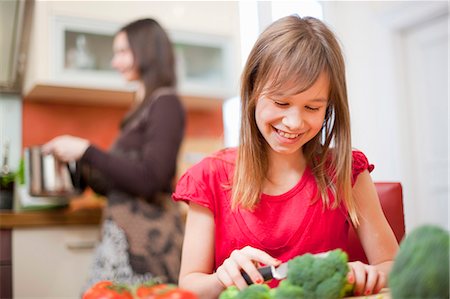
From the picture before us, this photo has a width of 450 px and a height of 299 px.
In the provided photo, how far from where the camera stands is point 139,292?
53 cm

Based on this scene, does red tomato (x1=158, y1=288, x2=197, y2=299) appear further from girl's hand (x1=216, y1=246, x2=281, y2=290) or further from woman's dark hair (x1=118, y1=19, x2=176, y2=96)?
woman's dark hair (x1=118, y1=19, x2=176, y2=96)

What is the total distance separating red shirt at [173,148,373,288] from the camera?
0.88 meters

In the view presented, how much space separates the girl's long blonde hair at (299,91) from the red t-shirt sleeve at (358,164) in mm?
30

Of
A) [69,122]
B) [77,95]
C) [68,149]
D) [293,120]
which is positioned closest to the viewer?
[293,120]

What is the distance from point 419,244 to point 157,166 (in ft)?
4.34

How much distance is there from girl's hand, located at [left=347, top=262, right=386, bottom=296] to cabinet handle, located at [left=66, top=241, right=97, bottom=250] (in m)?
1.74

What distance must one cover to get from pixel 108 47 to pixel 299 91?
6.96ft

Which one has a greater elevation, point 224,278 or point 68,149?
point 68,149

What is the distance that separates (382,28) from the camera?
119 inches

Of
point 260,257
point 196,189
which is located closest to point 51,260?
point 196,189

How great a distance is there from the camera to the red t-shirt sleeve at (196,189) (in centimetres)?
89

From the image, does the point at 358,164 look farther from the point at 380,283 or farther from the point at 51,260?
the point at 51,260

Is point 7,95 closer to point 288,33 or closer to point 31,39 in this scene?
point 31,39

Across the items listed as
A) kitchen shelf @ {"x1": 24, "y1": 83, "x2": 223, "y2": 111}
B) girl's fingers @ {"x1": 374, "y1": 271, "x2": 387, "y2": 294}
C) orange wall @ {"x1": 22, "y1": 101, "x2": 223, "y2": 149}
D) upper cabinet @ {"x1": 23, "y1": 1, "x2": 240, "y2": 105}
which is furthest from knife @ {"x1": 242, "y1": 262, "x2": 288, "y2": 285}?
orange wall @ {"x1": 22, "y1": 101, "x2": 223, "y2": 149}
